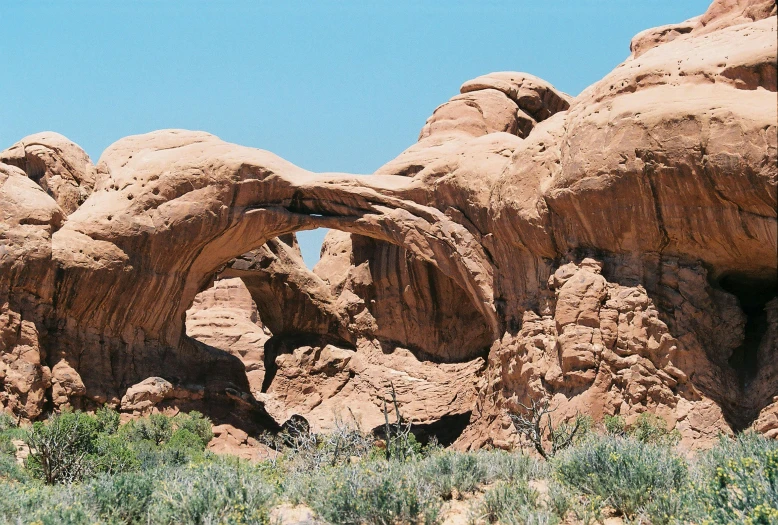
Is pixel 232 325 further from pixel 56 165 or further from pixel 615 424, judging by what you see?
pixel 615 424

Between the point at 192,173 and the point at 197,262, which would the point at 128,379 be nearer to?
the point at 197,262

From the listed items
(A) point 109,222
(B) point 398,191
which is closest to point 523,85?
(B) point 398,191

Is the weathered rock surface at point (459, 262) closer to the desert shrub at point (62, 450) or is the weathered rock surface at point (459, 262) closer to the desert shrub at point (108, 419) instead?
the desert shrub at point (108, 419)

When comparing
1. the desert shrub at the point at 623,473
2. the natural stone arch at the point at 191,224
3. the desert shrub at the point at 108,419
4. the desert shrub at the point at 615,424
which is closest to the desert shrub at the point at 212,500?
the desert shrub at the point at 623,473

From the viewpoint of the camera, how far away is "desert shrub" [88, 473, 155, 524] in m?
10.9

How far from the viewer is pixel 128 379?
23.0 metres

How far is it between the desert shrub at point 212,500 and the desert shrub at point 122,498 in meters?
0.22

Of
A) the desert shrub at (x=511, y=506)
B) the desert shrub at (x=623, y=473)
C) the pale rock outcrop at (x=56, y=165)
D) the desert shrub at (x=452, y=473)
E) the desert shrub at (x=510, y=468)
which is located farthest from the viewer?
the pale rock outcrop at (x=56, y=165)

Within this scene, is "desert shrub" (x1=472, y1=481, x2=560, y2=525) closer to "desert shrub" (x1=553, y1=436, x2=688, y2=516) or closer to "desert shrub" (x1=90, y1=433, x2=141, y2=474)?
"desert shrub" (x1=553, y1=436, x2=688, y2=516)

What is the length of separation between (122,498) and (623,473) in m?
5.55

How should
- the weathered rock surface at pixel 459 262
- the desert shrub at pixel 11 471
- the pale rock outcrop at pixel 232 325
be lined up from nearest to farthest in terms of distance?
1. the desert shrub at pixel 11 471
2. the weathered rock surface at pixel 459 262
3. the pale rock outcrop at pixel 232 325

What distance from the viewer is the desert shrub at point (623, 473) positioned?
35.7 feet

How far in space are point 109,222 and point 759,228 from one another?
14.0 m

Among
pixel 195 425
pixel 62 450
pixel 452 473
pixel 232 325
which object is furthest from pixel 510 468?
pixel 232 325
